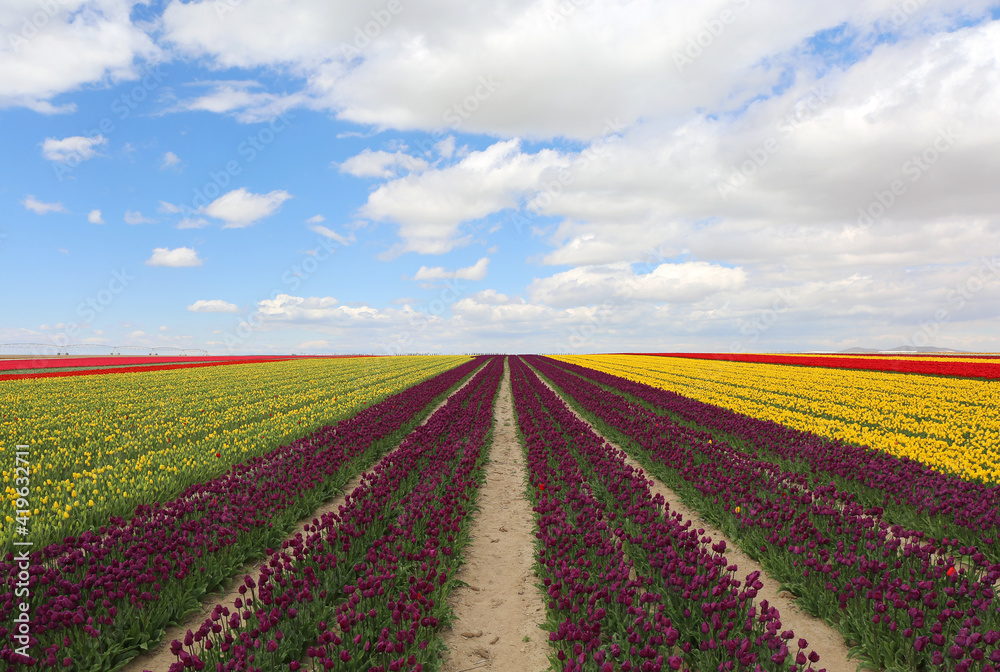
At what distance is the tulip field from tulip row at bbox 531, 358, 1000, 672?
4 cm

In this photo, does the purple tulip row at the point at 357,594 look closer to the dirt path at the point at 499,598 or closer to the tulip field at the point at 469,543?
the tulip field at the point at 469,543

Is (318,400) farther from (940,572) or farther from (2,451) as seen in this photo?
(940,572)

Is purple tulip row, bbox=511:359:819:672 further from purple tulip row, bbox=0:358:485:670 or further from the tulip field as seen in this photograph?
purple tulip row, bbox=0:358:485:670

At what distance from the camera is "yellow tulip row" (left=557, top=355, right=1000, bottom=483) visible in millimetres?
11859

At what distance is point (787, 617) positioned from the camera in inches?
215

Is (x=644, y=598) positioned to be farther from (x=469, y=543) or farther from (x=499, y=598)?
(x=469, y=543)

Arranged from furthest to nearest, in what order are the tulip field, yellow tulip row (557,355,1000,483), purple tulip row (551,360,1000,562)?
yellow tulip row (557,355,1000,483), purple tulip row (551,360,1000,562), the tulip field

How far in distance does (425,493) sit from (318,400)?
16.5m

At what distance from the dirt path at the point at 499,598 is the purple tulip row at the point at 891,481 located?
637cm

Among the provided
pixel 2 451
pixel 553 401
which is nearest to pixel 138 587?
pixel 2 451

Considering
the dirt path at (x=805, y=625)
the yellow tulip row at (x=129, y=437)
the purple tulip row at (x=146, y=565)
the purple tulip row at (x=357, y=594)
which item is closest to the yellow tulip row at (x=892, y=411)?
the dirt path at (x=805, y=625)

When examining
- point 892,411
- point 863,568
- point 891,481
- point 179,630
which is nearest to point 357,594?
point 179,630

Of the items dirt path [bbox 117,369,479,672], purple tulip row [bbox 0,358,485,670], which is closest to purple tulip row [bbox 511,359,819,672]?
dirt path [bbox 117,369,479,672]

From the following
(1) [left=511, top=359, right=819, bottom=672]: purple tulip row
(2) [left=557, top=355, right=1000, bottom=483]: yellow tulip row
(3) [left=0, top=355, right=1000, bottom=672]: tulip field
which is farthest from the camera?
(2) [left=557, top=355, right=1000, bottom=483]: yellow tulip row
